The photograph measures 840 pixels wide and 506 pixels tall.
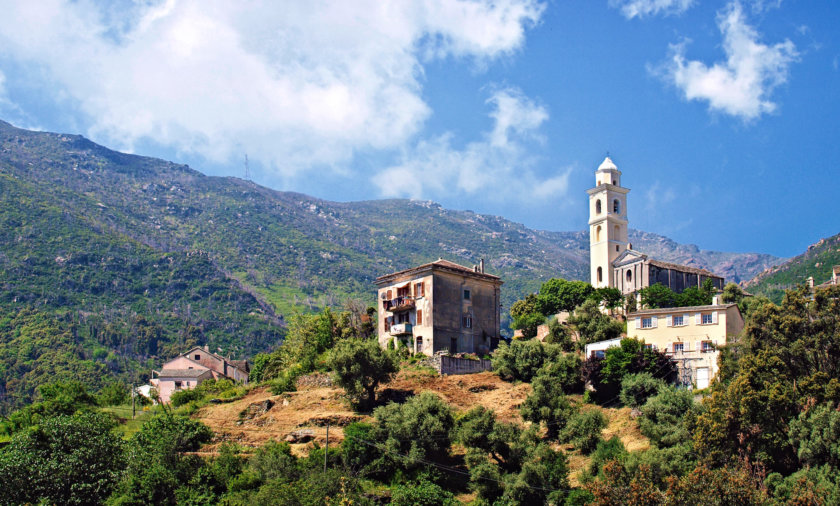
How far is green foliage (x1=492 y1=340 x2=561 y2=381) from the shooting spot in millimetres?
58969

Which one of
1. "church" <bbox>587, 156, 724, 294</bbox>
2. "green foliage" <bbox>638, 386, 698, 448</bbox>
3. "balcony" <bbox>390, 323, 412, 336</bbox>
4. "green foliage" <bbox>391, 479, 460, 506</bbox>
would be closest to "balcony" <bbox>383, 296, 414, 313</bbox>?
"balcony" <bbox>390, 323, 412, 336</bbox>

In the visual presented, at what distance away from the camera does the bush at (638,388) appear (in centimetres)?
5112

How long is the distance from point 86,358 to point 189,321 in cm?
4238

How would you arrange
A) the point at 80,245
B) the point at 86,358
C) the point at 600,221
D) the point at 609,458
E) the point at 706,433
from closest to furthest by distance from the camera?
1. the point at 706,433
2. the point at 609,458
3. the point at 600,221
4. the point at 86,358
5. the point at 80,245

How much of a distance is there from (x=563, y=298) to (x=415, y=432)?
120 feet

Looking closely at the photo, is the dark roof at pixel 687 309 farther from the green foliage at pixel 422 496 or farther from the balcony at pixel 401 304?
the green foliage at pixel 422 496

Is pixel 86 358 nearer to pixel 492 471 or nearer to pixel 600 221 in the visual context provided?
pixel 600 221

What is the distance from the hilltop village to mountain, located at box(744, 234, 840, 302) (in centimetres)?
6695

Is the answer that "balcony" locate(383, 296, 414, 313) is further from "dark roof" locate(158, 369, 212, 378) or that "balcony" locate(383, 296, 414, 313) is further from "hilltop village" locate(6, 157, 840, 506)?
"dark roof" locate(158, 369, 212, 378)

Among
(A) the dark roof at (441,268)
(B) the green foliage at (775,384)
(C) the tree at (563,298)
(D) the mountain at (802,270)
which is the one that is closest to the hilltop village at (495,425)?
(B) the green foliage at (775,384)

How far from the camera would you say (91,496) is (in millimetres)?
44750

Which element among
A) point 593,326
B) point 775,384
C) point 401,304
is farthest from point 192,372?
point 775,384

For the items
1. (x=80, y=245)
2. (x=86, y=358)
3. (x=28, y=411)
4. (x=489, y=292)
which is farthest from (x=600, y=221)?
(x=80, y=245)

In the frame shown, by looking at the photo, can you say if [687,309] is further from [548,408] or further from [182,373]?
[182,373]
